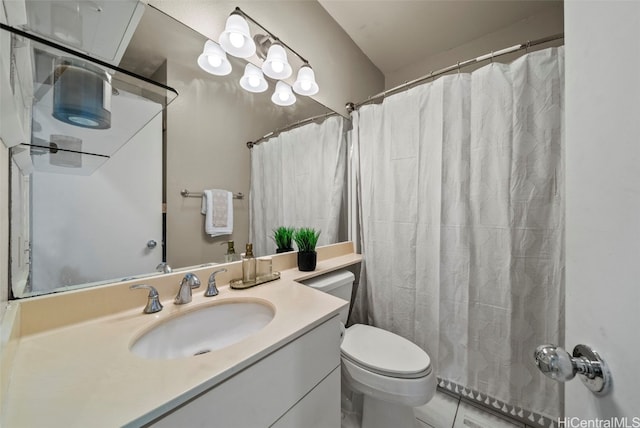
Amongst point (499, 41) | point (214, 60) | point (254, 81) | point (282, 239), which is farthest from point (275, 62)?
point (499, 41)

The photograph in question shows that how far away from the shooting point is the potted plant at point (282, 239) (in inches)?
49.8

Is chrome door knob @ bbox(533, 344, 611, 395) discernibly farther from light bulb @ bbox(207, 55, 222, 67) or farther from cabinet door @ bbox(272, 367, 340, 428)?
light bulb @ bbox(207, 55, 222, 67)

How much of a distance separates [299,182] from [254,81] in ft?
1.99

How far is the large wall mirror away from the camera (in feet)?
2.10

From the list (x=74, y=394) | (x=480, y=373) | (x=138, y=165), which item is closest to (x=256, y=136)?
(x=138, y=165)

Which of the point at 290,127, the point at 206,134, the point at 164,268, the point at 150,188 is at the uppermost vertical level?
the point at 290,127

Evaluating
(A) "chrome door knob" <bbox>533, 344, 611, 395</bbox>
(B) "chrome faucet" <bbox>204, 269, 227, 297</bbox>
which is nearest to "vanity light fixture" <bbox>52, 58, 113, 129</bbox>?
(B) "chrome faucet" <bbox>204, 269, 227, 297</bbox>

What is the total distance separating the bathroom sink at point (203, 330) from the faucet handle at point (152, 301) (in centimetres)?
7

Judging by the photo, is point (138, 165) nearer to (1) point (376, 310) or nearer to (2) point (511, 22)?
(1) point (376, 310)

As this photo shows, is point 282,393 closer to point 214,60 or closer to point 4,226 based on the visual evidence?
point 4,226

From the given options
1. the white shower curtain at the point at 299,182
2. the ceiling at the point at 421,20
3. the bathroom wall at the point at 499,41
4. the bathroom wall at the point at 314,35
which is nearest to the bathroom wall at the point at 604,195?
the white shower curtain at the point at 299,182

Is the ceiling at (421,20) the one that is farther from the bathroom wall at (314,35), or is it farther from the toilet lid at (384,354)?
the toilet lid at (384,354)

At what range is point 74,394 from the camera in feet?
1.33

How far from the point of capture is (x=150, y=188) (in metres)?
0.83
